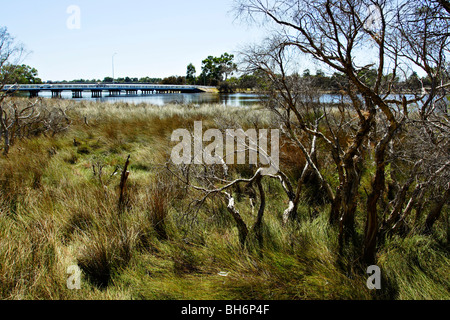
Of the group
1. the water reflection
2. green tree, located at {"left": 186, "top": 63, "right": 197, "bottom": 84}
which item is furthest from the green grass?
green tree, located at {"left": 186, "top": 63, "right": 197, "bottom": 84}

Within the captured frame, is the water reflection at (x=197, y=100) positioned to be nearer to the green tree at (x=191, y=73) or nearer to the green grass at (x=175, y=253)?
the green grass at (x=175, y=253)

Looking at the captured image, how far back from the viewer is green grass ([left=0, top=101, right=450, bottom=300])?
7.28 ft

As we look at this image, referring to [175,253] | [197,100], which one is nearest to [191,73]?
[197,100]

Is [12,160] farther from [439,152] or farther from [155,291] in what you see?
[439,152]

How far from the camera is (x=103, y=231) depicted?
3.01m

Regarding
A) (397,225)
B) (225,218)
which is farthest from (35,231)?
(397,225)

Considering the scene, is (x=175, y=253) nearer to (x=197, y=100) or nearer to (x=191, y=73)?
(x=197, y=100)

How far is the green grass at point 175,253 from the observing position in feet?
7.28

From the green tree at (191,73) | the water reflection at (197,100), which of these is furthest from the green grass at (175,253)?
the green tree at (191,73)

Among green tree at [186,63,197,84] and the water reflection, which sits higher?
green tree at [186,63,197,84]

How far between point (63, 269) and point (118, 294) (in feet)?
1.96

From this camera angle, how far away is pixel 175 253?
2818 millimetres

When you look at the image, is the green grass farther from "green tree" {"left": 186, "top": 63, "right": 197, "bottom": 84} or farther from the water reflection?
"green tree" {"left": 186, "top": 63, "right": 197, "bottom": 84}

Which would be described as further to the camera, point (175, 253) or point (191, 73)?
point (191, 73)
